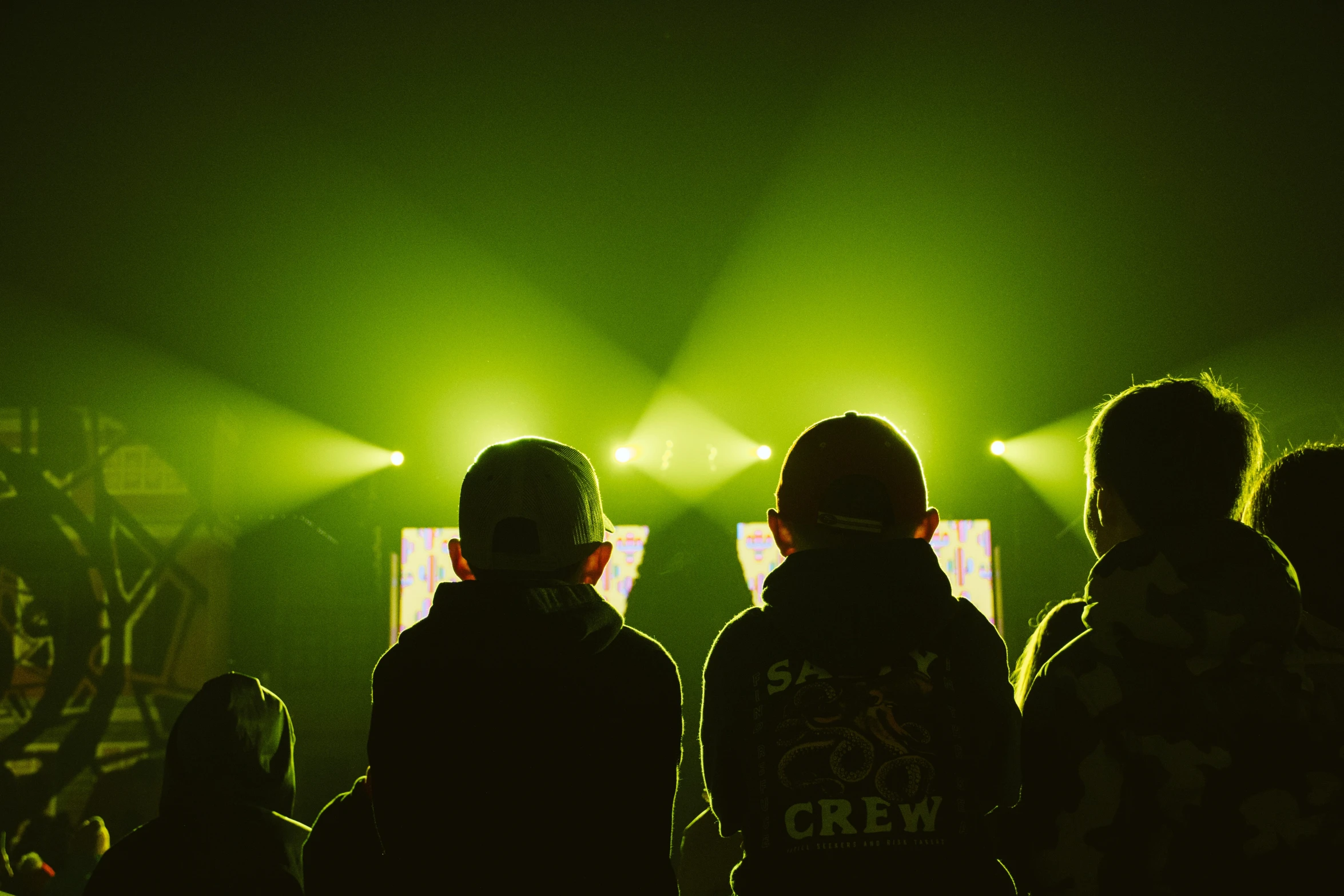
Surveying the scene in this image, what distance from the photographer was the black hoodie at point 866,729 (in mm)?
1165

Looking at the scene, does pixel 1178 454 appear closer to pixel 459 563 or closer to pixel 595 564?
pixel 595 564

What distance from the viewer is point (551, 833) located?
125cm

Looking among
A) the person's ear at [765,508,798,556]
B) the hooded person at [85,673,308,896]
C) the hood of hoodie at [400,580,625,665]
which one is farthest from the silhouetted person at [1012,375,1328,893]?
the hooded person at [85,673,308,896]

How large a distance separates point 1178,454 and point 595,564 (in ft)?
3.02

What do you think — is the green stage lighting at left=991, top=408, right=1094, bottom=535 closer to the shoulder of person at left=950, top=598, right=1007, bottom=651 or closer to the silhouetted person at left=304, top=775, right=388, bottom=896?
the shoulder of person at left=950, top=598, right=1007, bottom=651

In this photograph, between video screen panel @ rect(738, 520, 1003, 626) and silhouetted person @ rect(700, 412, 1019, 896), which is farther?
video screen panel @ rect(738, 520, 1003, 626)

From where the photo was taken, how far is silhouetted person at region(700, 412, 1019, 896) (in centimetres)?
117

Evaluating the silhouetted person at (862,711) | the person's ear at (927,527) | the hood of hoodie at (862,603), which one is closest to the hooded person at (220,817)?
the silhouetted person at (862,711)

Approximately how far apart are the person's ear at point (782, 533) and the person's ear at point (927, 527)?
0.62 ft

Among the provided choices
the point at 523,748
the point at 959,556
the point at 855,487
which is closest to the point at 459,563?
the point at 523,748

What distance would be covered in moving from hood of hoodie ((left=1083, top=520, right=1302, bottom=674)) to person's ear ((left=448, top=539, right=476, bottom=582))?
1.00 meters

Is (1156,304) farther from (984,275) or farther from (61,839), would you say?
(61,839)

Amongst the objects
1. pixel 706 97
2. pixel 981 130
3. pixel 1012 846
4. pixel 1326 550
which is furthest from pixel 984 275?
pixel 1012 846

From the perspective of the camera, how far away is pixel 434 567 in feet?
24.8
